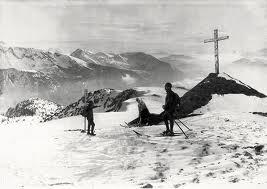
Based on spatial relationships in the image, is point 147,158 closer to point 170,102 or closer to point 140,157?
point 140,157

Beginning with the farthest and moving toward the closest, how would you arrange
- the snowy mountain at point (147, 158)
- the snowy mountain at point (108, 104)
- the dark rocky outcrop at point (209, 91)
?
A: the snowy mountain at point (108, 104), the dark rocky outcrop at point (209, 91), the snowy mountain at point (147, 158)

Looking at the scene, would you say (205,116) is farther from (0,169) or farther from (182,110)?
(0,169)

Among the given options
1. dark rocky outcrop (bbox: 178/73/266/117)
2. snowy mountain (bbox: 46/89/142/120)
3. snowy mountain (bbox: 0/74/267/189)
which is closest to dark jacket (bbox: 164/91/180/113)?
snowy mountain (bbox: 0/74/267/189)

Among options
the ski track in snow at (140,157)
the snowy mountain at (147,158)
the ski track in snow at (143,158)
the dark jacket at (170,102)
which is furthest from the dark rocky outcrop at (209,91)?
the dark jacket at (170,102)

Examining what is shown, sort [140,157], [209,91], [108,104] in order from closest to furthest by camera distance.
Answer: [140,157] → [209,91] → [108,104]

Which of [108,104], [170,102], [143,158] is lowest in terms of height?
[143,158]

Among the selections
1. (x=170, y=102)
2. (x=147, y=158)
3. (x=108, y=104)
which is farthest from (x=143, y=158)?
(x=108, y=104)

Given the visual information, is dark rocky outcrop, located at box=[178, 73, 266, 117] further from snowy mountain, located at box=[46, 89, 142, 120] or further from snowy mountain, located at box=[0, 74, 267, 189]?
snowy mountain, located at box=[46, 89, 142, 120]

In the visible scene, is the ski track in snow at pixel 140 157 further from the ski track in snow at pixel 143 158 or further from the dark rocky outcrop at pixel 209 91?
the dark rocky outcrop at pixel 209 91

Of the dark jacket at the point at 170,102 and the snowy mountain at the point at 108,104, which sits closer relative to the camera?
the dark jacket at the point at 170,102

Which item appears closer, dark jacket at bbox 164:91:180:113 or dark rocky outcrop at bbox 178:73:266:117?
dark jacket at bbox 164:91:180:113

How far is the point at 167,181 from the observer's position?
13102mm

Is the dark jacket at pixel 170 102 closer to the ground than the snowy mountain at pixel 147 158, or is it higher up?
higher up

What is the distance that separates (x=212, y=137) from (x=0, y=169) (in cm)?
927
